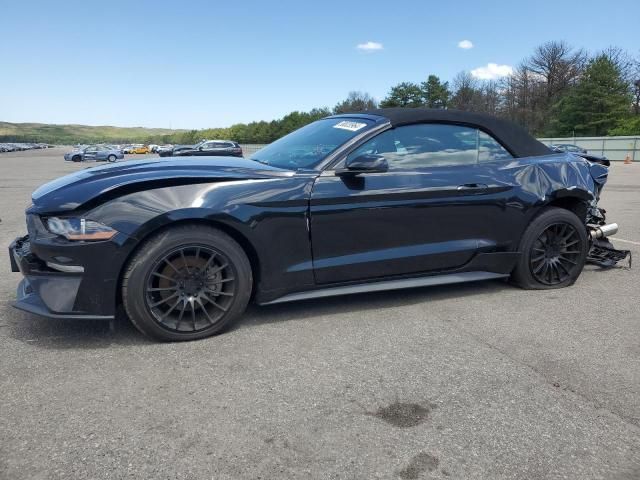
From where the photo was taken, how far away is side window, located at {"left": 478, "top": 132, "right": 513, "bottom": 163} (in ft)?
13.4

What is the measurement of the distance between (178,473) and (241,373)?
0.85m

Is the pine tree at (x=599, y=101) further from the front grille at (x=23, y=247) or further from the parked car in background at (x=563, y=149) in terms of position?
the front grille at (x=23, y=247)

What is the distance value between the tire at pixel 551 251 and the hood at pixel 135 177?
7.06ft

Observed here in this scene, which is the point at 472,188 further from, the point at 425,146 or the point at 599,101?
the point at 599,101

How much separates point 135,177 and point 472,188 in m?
2.41

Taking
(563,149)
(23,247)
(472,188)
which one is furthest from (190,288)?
(563,149)

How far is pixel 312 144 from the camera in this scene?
3.93 meters

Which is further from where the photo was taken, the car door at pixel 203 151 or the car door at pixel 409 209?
the car door at pixel 203 151

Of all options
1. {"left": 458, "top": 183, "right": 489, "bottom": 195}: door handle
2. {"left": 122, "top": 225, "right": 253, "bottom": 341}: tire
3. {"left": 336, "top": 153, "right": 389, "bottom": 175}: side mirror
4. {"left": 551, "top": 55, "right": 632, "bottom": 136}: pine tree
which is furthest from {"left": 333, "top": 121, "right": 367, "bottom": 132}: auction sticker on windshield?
{"left": 551, "top": 55, "right": 632, "bottom": 136}: pine tree

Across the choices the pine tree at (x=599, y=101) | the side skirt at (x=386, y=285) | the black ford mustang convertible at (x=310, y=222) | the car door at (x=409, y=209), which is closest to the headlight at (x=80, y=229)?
the black ford mustang convertible at (x=310, y=222)

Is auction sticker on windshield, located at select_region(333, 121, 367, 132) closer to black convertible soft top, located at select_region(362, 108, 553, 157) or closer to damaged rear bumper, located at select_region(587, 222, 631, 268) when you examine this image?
black convertible soft top, located at select_region(362, 108, 553, 157)

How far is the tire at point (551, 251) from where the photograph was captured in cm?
421

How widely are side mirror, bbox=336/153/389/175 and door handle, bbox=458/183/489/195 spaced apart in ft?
Answer: 2.38

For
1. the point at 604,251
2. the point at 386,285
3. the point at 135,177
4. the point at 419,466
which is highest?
the point at 135,177
